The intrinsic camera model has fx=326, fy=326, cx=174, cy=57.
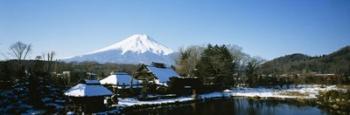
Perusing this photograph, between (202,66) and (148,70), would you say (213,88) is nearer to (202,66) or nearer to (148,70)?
(202,66)

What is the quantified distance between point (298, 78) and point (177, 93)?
40710 millimetres

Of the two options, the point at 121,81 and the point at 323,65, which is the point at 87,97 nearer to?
the point at 121,81

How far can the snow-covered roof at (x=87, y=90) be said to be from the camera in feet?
83.3

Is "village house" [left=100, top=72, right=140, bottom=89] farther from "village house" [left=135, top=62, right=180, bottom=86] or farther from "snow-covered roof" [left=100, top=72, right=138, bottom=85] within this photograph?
"village house" [left=135, top=62, right=180, bottom=86]

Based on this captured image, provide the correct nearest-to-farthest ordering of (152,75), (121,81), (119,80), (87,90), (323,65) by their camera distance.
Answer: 1. (87,90)
2. (119,80)
3. (121,81)
4. (152,75)
5. (323,65)

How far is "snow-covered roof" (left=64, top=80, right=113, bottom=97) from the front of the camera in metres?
25.4

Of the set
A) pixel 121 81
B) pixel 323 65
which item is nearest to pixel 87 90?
pixel 121 81

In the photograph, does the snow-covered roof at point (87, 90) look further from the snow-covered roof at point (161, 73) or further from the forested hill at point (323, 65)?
the forested hill at point (323, 65)

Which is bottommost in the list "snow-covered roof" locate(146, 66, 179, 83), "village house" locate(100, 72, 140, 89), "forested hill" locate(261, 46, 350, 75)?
"village house" locate(100, 72, 140, 89)

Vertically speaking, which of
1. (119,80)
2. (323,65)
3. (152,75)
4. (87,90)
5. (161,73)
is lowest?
(87,90)

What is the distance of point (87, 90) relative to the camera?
84.4 ft

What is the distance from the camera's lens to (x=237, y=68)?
66688 mm

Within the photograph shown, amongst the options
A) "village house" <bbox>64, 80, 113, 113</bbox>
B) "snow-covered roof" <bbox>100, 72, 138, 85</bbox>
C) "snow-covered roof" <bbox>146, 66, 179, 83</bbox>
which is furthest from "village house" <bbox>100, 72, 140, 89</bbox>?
"village house" <bbox>64, 80, 113, 113</bbox>

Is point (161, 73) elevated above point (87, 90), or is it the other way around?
point (161, 73)
